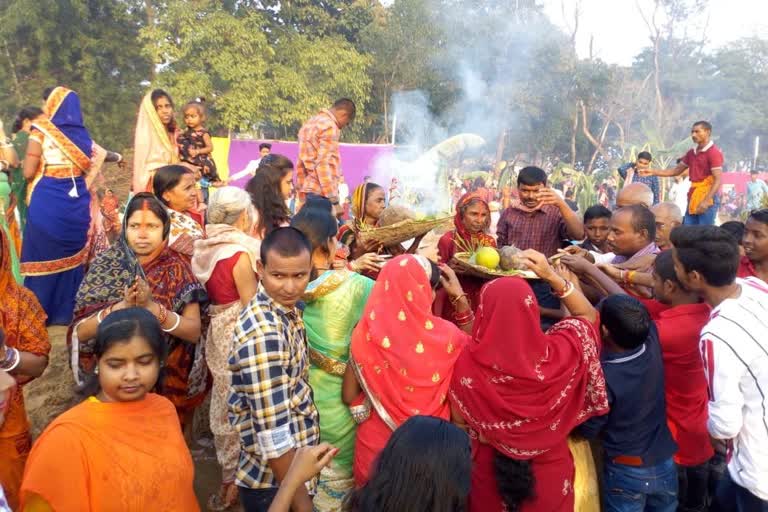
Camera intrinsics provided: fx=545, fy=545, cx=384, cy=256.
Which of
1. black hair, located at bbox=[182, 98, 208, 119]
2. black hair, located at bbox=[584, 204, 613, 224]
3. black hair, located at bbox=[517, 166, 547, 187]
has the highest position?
black hair, located at bbox=[182, 98, 208, 119]

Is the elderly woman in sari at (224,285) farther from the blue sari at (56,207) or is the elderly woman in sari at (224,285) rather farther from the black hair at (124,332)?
the blue sari at (56,207)

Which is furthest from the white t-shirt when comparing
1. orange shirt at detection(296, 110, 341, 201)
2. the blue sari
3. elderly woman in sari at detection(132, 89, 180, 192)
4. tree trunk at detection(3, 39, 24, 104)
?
tree trunk at detection(3, 39, 24, 104)

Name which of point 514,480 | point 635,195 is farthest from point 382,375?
point 635,195

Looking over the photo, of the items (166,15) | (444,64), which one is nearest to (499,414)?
(166,15)

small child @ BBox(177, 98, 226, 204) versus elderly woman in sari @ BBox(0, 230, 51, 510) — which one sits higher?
small child @ BBox(177, 98, 226, 204)

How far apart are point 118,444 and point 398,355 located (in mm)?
1219

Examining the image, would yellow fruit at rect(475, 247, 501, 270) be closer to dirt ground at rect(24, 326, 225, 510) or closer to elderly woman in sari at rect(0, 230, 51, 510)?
dirt ground at rect(24, 326, 225, 510)

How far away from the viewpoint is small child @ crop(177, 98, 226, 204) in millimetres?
5965

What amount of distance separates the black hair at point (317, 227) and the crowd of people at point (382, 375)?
1 cm

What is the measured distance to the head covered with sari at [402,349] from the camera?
2.60 m

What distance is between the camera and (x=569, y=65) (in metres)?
31.5

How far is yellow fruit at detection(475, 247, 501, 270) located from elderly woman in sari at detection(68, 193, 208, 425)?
5.99 feet

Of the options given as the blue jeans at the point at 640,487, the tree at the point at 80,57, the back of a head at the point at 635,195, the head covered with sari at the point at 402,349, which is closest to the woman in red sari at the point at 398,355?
the head covered with sari at the point at 402,349

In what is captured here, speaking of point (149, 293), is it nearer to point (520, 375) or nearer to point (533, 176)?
point (520, 375)
